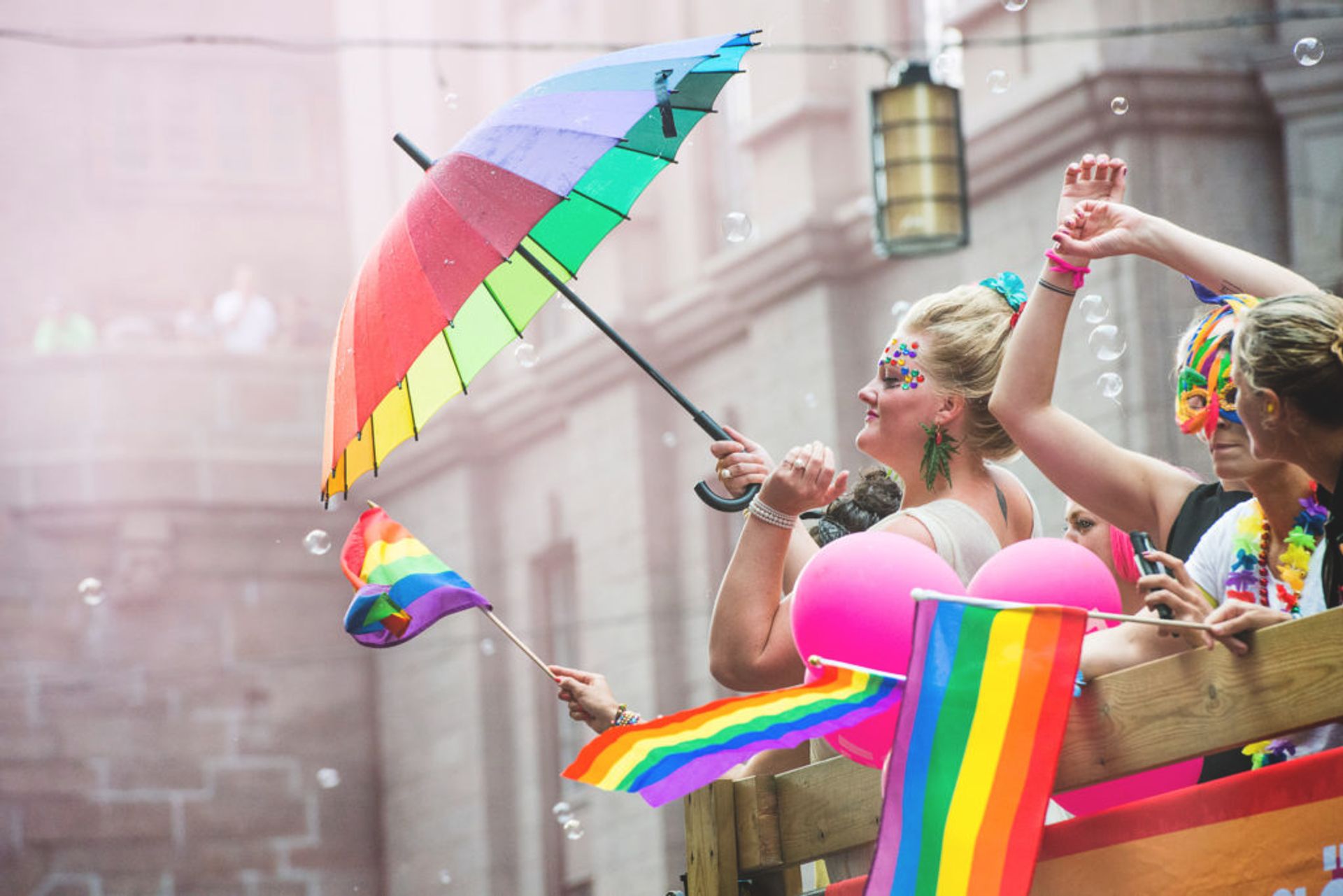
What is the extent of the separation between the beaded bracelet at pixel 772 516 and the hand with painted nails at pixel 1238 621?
1.12m

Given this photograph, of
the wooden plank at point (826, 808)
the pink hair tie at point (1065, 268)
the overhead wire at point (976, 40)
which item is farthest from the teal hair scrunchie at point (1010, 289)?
the overhead wire at point (976, 40)

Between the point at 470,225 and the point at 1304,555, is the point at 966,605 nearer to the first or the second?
the point at 1304,555

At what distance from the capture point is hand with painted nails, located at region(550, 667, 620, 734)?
3904 millimetres

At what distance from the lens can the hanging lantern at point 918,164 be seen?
10.0 meters

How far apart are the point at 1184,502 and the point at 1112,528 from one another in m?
0.90

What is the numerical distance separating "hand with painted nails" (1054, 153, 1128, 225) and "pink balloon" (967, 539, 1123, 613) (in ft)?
2.06

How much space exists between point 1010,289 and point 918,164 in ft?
20.6

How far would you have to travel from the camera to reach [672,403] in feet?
51.7

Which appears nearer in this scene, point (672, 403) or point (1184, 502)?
point (1184, 502)

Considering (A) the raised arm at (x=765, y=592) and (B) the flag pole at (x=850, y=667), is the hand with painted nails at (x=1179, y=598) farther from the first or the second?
(A) the raised arm at (x=765, y=592)

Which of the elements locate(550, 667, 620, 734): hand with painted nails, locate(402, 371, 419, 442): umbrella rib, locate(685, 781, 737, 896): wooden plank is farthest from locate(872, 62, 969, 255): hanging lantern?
locate(685, 781, 737, 896): wooden plank

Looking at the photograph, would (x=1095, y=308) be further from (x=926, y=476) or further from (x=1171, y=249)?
(x=1171, y=249)

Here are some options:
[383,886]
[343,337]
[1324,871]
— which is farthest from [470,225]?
[383,886]

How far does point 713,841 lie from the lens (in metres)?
3.49
